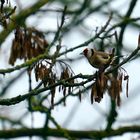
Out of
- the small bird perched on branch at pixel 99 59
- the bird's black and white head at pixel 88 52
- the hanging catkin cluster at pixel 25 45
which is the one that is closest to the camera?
the small bird perched on branch at pixel 99 59

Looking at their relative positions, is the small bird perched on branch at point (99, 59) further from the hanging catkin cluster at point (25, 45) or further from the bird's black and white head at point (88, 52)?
the hanging catkin cluster at point (25, 45)

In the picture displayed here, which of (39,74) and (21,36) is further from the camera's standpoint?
(21,36)

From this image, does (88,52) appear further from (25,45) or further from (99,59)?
(25,45)

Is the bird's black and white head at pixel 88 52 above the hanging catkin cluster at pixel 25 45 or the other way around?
above

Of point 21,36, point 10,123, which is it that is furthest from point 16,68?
point 10,123

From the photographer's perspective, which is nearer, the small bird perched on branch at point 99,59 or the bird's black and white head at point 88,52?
the small bird perched on branch at point 99,59

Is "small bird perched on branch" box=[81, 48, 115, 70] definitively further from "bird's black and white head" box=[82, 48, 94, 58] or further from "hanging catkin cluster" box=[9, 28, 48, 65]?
"hanging catkin cluster" box=[9, 28, 48, 65]

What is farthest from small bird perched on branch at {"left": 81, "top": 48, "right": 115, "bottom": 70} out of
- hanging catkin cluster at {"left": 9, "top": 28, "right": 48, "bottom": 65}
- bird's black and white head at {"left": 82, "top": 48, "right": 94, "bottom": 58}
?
hanging catkin cluster at {"left": 9, "top": 28, "right": 48, "bottom": 65}

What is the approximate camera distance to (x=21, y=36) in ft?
17.0

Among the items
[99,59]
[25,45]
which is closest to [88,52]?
[99,59]

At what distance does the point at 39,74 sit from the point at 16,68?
0.78m

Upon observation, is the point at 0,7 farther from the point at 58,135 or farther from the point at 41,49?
the point at 58,135

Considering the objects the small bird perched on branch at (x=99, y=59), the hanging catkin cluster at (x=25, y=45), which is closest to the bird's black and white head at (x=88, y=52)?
the small bird perched on branch at (x=99, y=59)

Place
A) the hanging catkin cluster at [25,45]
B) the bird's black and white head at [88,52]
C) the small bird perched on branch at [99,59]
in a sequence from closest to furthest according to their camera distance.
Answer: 1. the small bird perched on branch at [99,59]
2. the bird's black and white head at [88,52]
3. the hanging catkin cluster at [25,45]
